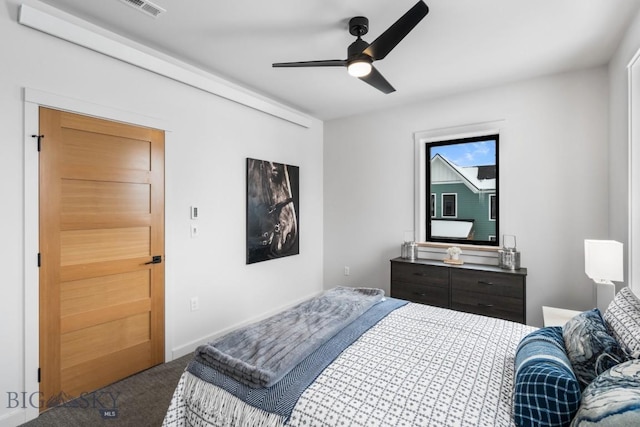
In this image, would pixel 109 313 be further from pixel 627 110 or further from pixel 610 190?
pixel 610 190

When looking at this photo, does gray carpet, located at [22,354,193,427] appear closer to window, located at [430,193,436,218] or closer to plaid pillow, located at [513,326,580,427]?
plaid pillow, located at [513,326,580,427]

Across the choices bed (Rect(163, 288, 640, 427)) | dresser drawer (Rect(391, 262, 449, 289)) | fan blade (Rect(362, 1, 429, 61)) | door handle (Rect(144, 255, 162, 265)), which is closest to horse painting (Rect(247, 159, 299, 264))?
door handle (Rect(144, 255, 162, 265))

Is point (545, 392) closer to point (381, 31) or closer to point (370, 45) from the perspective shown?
point (370, 45)

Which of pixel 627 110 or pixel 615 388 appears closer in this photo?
pixel 615 388

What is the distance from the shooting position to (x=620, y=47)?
98.0 inches

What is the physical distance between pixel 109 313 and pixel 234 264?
4.06 ft

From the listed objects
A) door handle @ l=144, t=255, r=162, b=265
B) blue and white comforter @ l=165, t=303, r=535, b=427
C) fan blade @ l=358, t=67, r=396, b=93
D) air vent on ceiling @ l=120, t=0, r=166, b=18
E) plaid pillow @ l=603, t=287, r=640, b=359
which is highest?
air vent on ceiling @ l=120, t=0, r=166, b=18

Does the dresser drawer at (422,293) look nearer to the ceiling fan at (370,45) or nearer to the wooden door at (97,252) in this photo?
the ceiling fan at (370,45)

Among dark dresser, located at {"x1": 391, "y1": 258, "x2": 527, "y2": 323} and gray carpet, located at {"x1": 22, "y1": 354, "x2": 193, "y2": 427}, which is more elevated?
dark dresser, located at {"x1": 391, "y1": 258, "x2": 527, "y2": 323}

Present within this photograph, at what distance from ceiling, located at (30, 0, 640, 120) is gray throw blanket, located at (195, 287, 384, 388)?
210cm

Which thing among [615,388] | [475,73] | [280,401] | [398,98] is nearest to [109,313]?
[280,401]

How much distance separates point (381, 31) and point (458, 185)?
6.85ft

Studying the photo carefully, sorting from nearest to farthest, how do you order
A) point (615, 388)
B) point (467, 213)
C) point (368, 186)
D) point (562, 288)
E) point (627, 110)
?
point (615, 388), point (627, 110), point (562, 288), point (467, 213), point (368, 186)

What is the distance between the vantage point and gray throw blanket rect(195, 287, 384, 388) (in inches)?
57.2
